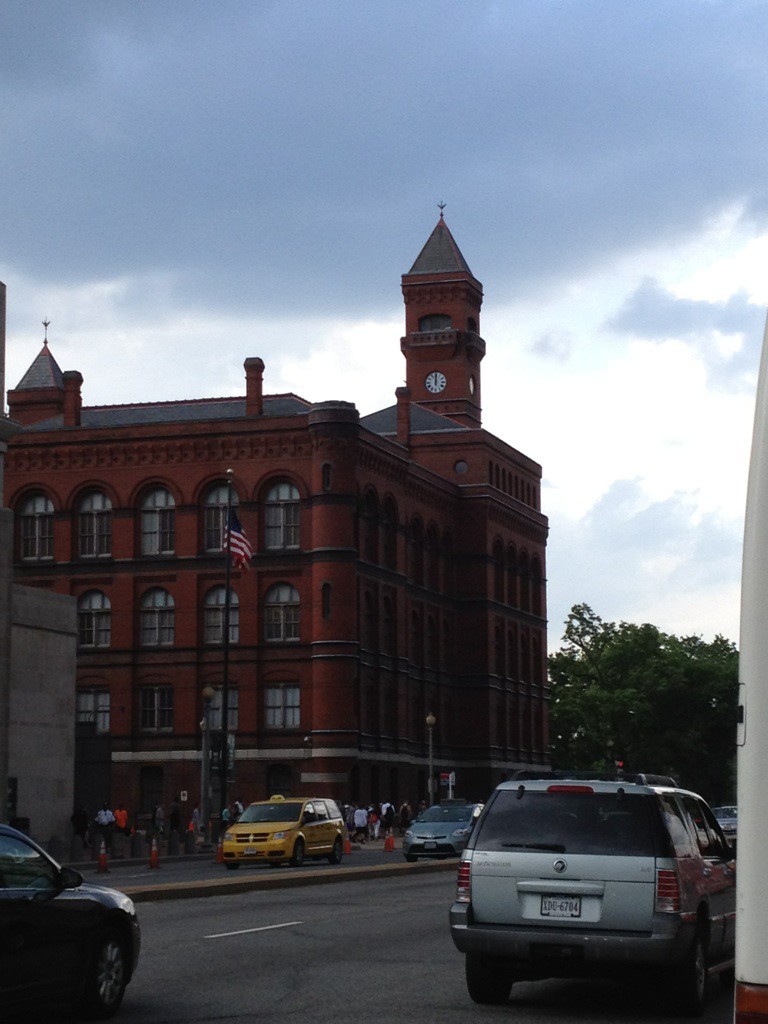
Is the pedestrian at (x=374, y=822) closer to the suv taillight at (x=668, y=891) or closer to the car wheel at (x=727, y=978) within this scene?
the car wheel at (x=727, y=978)

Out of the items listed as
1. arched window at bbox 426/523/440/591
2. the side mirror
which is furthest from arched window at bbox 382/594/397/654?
the side mirror

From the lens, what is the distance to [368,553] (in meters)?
79.9

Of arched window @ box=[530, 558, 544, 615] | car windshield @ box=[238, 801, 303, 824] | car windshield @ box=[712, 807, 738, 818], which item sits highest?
arched window @ box=[530, 558, 544, 615]

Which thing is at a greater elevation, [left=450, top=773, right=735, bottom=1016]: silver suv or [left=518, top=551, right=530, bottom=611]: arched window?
[left=518, top=551, right=530, bottom=611]: arched window

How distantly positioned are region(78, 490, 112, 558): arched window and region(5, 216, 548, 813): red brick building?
63mm

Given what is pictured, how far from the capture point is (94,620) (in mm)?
80562

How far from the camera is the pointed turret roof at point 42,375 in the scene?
105000 millimetres

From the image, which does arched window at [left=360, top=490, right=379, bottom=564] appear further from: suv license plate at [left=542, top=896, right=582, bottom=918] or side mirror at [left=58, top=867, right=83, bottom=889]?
side mirror at [left=58, top=867, right=83, bottom=889]

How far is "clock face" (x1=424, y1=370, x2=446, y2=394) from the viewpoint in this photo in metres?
102

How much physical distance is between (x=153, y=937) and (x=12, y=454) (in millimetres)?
64282

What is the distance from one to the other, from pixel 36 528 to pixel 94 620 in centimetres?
533

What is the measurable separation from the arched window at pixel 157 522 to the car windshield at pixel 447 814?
35537 millimetres

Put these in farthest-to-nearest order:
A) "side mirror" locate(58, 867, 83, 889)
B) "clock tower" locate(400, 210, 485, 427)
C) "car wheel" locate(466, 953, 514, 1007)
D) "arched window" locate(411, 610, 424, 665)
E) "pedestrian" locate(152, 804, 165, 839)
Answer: "clock tower" locate(400, 210, 485, 427) → "arched window" locate(411, 610, 424, 665) → "pedestrian" locate(152, 804, 165, 839) → "car wheel" locate(466, 953, 514, 1007) → "side mirror" locate(58, 867, 83, 889)

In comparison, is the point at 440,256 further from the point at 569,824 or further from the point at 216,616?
the point at 569,824
